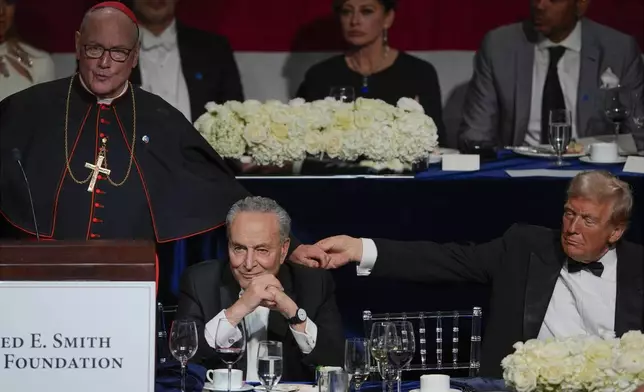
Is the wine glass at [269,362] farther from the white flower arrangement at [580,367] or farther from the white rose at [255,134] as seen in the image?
the white rose at [255,134]

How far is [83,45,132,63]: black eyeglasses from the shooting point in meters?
4.40

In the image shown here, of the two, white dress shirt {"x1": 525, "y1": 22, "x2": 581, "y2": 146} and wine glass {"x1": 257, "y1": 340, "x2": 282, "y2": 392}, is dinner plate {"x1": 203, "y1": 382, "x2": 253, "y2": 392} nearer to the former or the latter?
wine glass {"x1": 257, "y1": 340, "x2": 282, "y2": 392}

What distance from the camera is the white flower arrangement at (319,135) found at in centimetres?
498

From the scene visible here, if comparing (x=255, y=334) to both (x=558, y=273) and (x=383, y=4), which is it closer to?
(x=558, y=273)

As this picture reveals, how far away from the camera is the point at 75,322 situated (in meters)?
2.84

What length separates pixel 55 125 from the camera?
455 cm

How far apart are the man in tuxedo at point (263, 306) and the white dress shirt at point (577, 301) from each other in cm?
20

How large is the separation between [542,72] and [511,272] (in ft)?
7.94

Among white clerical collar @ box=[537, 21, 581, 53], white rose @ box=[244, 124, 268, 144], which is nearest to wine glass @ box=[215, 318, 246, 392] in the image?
white rose @ box=[244, 124, 268, 144]

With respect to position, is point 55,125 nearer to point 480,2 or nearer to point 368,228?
point 368,228

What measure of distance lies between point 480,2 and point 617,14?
2.51ft

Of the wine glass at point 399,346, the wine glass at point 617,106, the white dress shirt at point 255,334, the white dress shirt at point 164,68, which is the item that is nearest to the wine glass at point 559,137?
the wine glass at point 617,106

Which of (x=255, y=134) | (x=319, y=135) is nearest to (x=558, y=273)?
(x=319, y=135)

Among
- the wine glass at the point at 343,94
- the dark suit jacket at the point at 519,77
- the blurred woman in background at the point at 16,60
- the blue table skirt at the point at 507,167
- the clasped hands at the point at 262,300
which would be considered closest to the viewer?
the clasped hands at the point at 262,300
